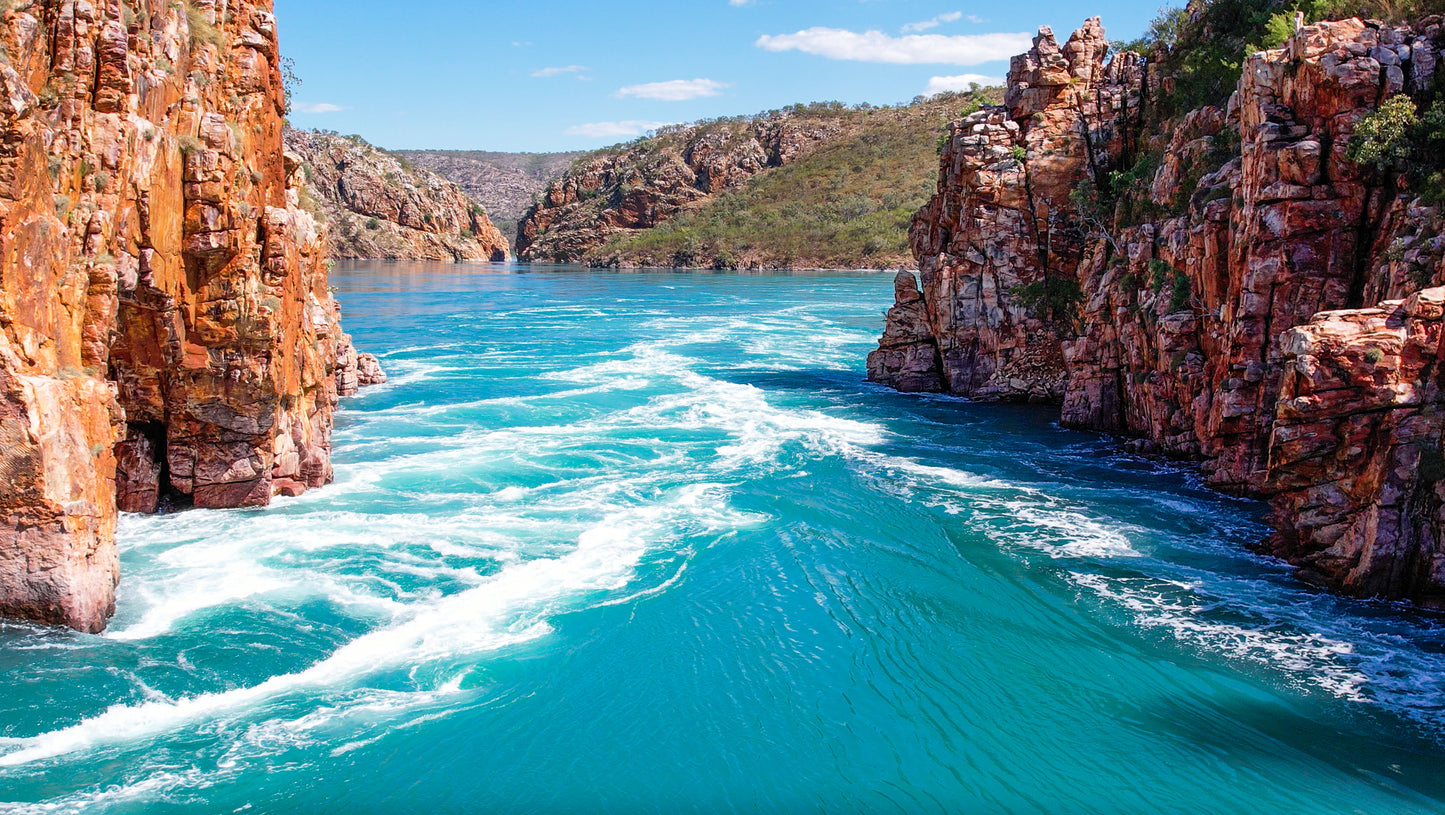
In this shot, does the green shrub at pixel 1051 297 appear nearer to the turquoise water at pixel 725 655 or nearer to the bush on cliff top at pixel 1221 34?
the bush on cliff top at pixel 1221 34

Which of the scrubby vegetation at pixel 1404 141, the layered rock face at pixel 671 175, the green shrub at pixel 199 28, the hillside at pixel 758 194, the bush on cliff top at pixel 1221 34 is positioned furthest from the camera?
the layered rock face at pixel 671 175

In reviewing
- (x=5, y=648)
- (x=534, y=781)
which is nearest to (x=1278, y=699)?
(x=534, y=781)

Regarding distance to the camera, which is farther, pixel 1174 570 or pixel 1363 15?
pixel 1363 15

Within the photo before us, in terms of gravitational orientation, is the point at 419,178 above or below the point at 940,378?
above

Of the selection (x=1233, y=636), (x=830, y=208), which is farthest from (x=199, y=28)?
(x=830, y=208)

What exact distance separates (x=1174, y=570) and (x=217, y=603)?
16.2 m

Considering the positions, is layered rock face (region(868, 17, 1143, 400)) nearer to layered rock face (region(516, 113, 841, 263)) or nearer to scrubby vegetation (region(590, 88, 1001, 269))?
scrubby vegetation (region(590, 88, 1001, 269))

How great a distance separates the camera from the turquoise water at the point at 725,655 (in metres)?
12.1

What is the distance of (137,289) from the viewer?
706 inches

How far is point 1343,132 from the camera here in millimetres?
21094

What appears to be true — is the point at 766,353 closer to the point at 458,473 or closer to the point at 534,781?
the point at 458,473

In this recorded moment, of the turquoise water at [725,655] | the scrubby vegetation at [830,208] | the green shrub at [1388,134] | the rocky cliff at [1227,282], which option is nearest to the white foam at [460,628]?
the turquoise water at [725,655]

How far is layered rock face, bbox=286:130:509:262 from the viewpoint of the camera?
14112 cm

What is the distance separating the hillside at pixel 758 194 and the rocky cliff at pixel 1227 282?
81.8 m
